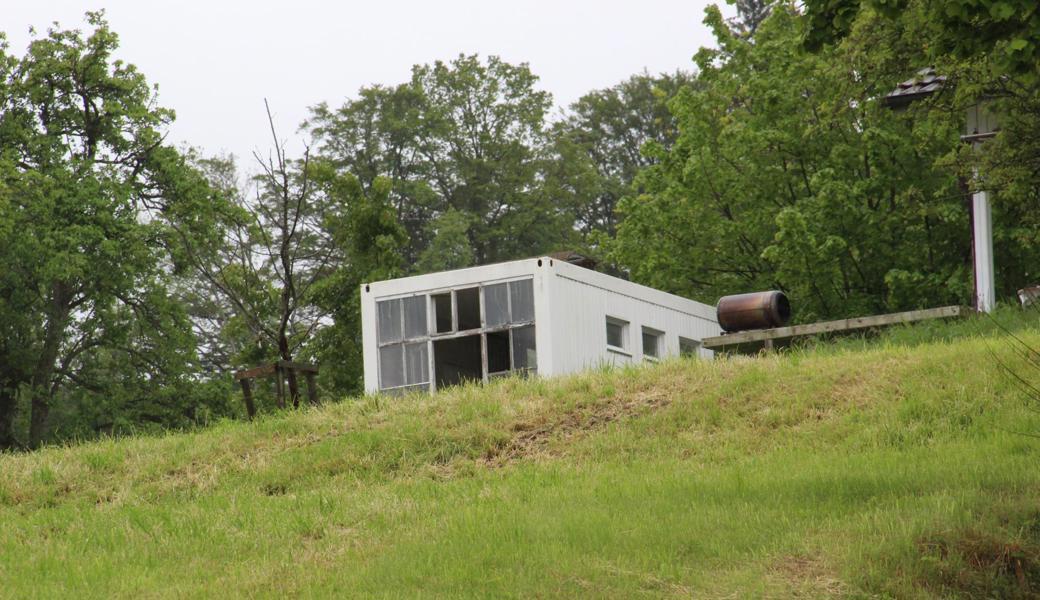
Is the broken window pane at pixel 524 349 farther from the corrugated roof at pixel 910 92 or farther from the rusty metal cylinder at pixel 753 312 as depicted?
the corrugated roof at pixel 910 92

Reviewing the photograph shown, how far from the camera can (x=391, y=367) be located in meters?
25.6

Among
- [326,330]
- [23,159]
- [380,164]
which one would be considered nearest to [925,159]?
[326,330]

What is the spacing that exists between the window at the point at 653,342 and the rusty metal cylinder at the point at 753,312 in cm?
116

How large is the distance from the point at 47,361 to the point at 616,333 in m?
18.5

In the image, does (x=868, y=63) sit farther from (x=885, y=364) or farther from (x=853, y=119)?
(x=853, y=119)

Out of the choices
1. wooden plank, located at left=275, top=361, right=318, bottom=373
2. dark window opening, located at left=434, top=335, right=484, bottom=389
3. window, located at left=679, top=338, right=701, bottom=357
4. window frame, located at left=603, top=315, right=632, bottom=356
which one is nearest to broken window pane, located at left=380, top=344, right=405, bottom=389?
dark window opening, located at left=434, top=335, right=484, bottom=389

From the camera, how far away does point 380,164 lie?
5556cm

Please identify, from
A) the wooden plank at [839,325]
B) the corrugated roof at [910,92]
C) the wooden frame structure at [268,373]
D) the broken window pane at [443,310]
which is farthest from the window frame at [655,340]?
the wooden frame structure at [268,373]

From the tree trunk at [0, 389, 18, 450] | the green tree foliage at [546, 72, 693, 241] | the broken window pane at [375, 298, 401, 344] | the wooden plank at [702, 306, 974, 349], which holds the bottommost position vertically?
the tree trunk at [0, 389, 18, 450]

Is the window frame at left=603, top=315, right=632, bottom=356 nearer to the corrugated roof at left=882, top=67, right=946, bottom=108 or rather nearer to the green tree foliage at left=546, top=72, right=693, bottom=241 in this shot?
the corrugated roof at left=882, top=67, right=946, bottom=108

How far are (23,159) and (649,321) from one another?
66.5ft

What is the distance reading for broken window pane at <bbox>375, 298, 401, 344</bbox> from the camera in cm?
2547

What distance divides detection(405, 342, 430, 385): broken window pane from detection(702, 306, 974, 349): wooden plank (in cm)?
506

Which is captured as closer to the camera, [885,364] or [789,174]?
[885,364]
